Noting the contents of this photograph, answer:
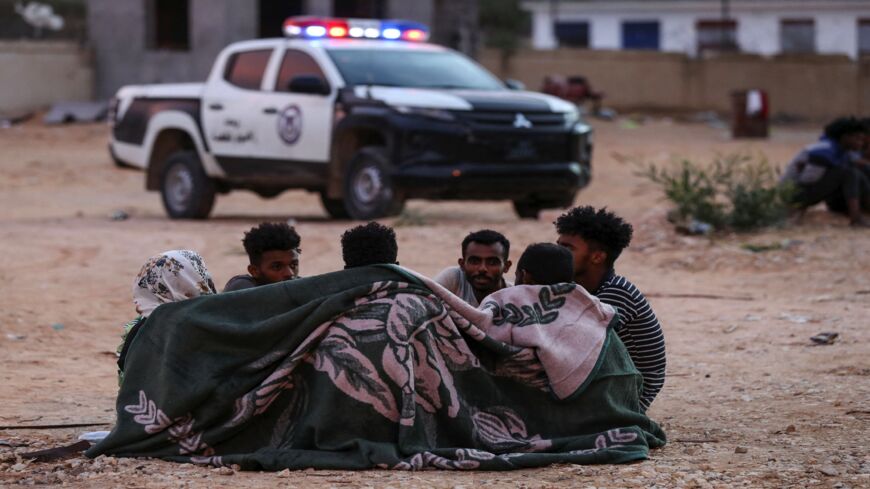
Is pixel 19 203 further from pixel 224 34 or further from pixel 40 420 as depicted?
pixel 40 420

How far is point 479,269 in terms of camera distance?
233 inches

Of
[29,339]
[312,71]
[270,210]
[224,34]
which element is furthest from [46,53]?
[29,339]

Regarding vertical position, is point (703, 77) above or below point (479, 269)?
above

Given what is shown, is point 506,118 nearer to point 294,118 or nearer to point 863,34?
point 294,118

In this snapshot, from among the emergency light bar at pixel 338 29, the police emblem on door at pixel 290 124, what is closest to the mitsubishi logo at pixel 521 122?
the emergency light bar at pixel 338 29

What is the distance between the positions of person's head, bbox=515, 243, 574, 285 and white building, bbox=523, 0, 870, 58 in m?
36.7

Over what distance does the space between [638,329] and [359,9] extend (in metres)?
23.8

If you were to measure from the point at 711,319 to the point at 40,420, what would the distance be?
4631 millimetres

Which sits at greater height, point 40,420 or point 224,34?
Answer: point 224,34

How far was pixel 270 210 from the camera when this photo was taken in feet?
57.6

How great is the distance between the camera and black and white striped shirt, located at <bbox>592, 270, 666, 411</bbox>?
19.4 ft

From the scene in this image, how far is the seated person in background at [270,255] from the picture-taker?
234 inches

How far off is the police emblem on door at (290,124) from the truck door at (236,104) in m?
0.35

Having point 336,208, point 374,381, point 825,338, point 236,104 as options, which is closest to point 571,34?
point 336,208
